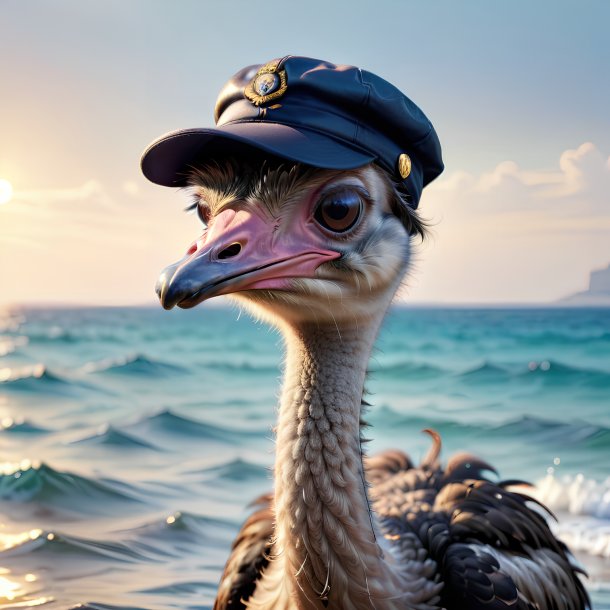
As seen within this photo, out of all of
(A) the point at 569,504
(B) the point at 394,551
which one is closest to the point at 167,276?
(B) the point at 394,551

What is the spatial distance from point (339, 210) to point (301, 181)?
93 millimetres

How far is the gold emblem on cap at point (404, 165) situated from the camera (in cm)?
187

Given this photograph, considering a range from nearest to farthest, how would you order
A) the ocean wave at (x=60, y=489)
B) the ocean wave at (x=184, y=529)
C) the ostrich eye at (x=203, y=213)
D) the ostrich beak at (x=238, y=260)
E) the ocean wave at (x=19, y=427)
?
the ostrich beak at (x=238, y=260) < the ostrich eye at (x=203, y=213) < the ocean wave at (x=184, y=529) < the ocean wave at (x=60, y=489) < the ocean wave at (x=19, y=427)

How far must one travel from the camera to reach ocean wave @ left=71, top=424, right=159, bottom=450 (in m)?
5.34

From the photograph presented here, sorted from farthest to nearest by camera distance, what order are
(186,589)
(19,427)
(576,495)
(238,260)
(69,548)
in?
(19,427)
(576,495)
(69,548)
(186,589)
(238,260)

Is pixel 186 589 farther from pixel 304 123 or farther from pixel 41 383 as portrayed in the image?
pixel 41 383

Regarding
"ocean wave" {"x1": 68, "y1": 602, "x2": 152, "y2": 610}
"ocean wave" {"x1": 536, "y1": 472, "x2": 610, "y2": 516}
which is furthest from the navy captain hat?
"ocean wave" {"x1": 536, "y1": 472, "x2": 610, "y2": 516}

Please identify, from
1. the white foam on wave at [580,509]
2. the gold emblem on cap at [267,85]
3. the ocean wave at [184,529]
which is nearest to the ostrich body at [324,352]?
the gold emblem on cap at [267,85]

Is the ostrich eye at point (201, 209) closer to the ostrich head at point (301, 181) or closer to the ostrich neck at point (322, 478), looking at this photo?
the ostrich head at point (301, 181)

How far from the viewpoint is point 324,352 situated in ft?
5.97

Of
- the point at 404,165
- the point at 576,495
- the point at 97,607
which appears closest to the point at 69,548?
the point at 97,607

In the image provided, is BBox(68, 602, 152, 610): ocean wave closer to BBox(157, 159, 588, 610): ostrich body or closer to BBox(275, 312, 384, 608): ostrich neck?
BBox(157, 159, 588, 610): ostrich body

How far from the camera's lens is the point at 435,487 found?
98.5 inches

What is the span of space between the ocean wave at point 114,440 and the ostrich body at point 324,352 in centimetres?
348
